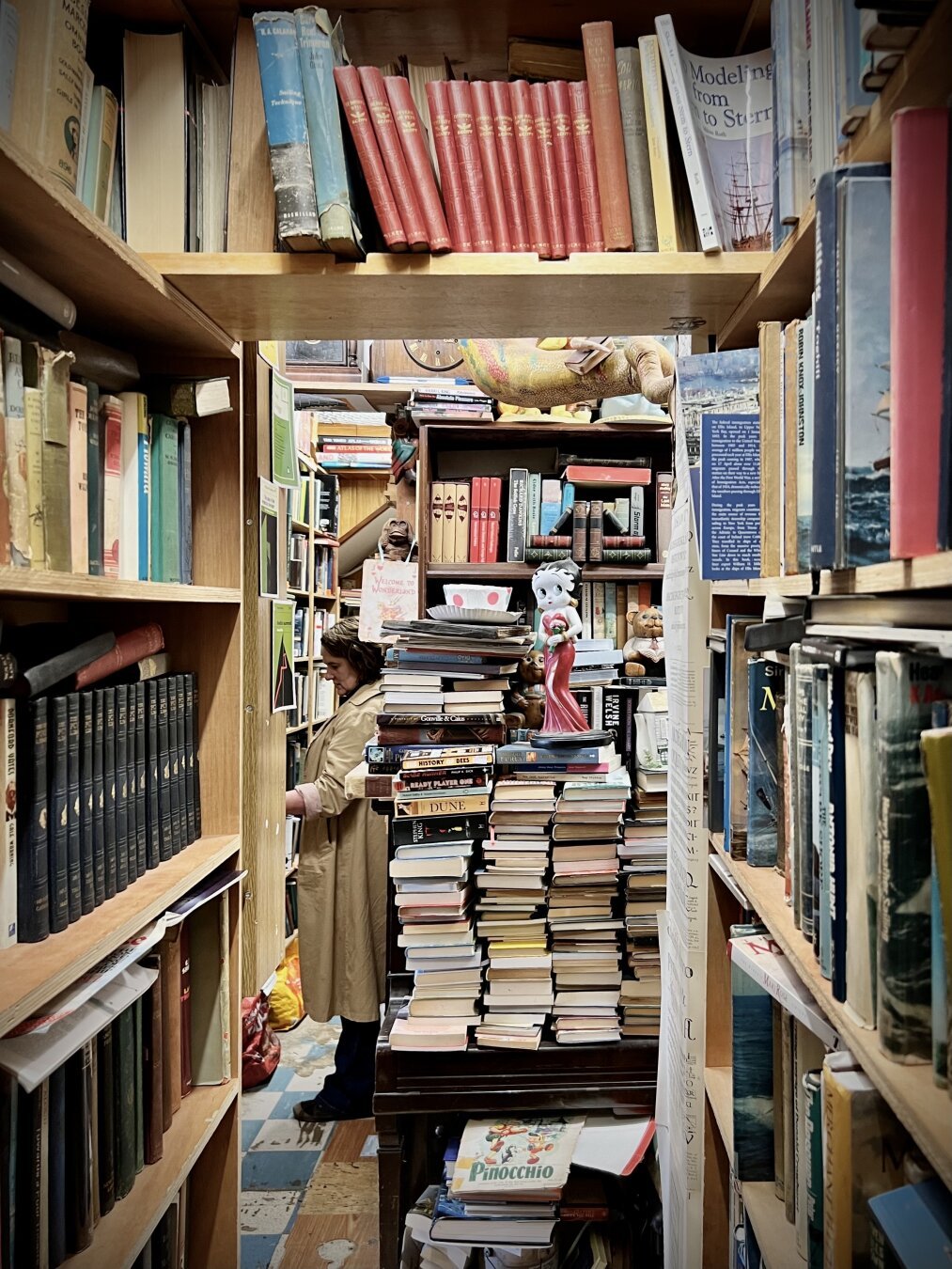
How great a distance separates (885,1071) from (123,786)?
100 cm

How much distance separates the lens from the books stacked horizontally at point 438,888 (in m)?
1.80

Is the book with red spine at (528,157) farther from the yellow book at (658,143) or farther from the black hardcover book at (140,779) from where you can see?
the black hardcover book at (140,779)

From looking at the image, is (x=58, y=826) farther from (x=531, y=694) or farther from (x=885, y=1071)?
(x=531, y=694)

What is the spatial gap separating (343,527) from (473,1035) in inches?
128

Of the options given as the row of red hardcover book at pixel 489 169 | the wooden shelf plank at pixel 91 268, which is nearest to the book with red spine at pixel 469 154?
the row of red hardcover book at pixel 489 169

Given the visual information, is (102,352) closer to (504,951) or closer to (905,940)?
(905,940)

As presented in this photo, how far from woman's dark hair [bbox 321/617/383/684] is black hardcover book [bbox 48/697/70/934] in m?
1.77

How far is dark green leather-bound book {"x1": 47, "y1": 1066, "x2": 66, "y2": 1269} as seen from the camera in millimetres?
1026

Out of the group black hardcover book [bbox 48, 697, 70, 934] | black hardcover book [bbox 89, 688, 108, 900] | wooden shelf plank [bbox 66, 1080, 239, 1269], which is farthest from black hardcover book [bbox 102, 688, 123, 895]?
wooden shelf plank [bbox 66, 1080, 239, 1269]

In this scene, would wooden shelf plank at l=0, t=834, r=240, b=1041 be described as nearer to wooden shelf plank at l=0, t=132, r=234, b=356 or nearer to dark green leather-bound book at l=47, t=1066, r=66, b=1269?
dark green leather-bound book at l=47, t=1066, r=66, b=1269

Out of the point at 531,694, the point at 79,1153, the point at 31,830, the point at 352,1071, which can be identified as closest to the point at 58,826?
the point at 31,830

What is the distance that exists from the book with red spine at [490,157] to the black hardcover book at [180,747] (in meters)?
0.85

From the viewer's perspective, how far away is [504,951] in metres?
1.86

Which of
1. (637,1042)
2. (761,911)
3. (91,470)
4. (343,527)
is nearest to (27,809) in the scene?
(91,470)
